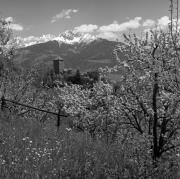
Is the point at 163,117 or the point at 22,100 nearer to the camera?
the point at 163,117

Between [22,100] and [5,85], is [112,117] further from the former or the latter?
[22,100]

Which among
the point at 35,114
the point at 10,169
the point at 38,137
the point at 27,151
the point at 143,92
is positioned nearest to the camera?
the point at 10,169

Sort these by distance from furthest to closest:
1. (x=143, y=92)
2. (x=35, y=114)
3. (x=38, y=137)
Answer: (x=35, y=114) < (x=38, y=137) < (x=143, y=92)

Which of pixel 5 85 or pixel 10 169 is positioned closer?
pixel 10 169

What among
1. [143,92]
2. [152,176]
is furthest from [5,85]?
[152,176]

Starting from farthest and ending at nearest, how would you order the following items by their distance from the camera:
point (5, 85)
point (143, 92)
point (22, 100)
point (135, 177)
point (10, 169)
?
1. point (22, 100)
2. point (5, 85)
3. point (143, 92)
4. point (135, 177)
5. point (10, 169)

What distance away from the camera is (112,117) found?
7.66 m

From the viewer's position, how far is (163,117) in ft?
22.5

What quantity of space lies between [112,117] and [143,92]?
3.11 ft

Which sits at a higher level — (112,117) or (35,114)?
(112,117)

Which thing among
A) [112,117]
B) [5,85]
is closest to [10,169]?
[112,117]

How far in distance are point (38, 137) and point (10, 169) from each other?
3.24 meters

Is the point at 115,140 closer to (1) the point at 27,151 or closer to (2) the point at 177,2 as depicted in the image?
(1) the point at 27,151

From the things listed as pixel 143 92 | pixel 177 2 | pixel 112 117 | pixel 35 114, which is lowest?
pixel 35 114
